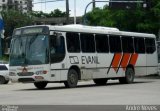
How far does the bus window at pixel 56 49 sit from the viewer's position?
2830 cm

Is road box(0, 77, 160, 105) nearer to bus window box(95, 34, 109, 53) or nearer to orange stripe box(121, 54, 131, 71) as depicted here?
bus window box(95, 34, 109, 53)

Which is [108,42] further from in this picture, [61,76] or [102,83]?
[61,76]

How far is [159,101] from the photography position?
778 inches

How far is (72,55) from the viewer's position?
29.6 m

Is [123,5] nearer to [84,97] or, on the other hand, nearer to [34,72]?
[34,72]

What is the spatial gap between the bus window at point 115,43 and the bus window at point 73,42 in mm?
3320

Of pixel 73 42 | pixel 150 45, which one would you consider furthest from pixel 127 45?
pixel 73 42

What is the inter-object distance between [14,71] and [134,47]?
895 centimetres

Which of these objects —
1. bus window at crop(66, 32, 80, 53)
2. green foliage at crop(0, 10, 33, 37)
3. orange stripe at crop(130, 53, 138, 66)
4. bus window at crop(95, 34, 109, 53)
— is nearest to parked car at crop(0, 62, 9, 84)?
orange stripe at crop(130, 53, 138, 66)

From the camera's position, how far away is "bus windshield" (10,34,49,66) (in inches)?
1110

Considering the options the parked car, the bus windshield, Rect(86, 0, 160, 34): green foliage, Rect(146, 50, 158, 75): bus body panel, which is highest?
Rect(86, 0, 160, 34): green foliage

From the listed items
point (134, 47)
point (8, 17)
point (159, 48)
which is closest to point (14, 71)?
point (134, 47)

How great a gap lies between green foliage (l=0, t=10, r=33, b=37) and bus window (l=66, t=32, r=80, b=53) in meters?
77.0

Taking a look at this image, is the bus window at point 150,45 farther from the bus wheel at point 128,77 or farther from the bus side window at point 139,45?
the bus wheel at point 128,77
